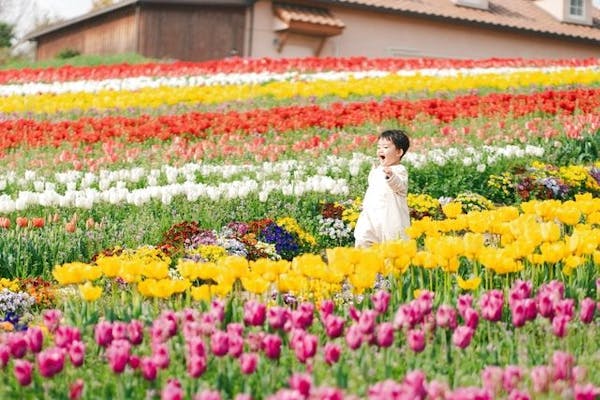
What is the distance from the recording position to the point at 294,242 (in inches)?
286

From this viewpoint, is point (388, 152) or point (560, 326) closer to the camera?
point (560, 326)

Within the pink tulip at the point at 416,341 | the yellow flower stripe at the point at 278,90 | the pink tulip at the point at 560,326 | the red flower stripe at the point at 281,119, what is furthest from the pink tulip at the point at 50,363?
the yellow flower stripe at the point at 278,90

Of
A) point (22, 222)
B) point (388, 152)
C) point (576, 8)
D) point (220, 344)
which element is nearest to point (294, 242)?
point (388, 152)

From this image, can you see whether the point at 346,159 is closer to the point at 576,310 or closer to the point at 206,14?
the point at 576,310

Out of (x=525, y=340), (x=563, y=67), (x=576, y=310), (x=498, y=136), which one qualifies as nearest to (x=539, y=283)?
(x=576, y=310)

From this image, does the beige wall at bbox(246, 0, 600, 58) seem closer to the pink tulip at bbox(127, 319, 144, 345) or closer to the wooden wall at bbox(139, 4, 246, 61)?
the wooden wall at bbox(139, 4, 246, 61)

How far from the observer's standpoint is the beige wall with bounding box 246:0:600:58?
86.1ft

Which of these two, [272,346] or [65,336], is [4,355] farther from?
[272,346]

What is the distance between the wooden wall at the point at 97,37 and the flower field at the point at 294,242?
8.14 metres

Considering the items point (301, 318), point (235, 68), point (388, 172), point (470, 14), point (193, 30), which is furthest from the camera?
point (470, 14)

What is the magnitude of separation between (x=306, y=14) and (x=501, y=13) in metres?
9.14

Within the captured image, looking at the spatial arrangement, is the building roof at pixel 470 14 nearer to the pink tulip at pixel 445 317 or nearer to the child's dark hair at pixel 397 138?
the child's dark hair at pixel 397 138

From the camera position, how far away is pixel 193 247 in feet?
22.0

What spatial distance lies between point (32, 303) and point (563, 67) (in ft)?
58.2
